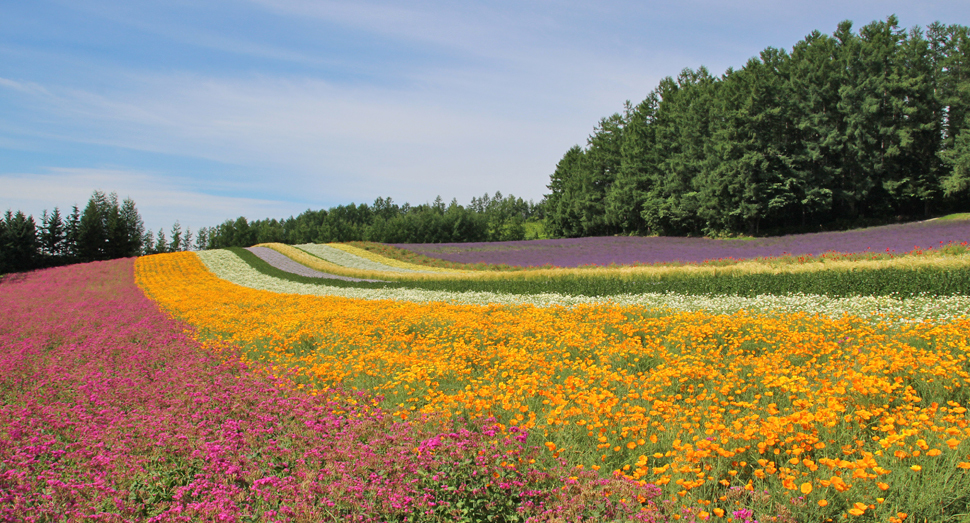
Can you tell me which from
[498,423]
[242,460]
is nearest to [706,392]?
[498,423]

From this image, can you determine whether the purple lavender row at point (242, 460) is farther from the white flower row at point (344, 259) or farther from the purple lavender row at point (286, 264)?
the white flower row at point (344, 259)

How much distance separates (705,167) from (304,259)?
124 feet

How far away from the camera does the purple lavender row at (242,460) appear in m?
3.62

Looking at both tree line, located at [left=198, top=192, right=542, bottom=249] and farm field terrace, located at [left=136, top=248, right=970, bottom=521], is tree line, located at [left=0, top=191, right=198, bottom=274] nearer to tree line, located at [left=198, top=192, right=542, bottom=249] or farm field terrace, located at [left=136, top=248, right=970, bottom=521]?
tree line, located at [left=198, top=192, right=542, bottom=249]

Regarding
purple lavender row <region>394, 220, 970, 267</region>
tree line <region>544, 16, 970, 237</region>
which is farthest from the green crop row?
tree line <region>544, 16, 970, 237</region>

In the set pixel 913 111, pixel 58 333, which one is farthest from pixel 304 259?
pixel 913 111

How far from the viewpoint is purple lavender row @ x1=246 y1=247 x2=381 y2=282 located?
36228 millimetres

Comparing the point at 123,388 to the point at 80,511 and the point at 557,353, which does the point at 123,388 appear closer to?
the point at 80,511

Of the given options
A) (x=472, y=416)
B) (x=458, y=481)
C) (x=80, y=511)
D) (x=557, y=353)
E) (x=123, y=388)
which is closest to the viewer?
(x=80, y=511)

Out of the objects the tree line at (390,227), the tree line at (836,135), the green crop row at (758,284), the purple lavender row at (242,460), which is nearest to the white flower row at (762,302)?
the green crop row at (758,284)

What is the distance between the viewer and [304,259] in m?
46.9

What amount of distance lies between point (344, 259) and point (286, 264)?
5.00 meters

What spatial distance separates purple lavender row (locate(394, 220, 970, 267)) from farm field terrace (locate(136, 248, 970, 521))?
52.3 ft

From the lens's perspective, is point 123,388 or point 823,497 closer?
point 823,497
